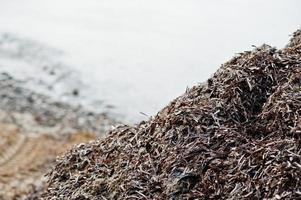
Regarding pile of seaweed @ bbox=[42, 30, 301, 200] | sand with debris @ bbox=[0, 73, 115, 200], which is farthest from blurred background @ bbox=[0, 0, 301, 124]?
pile of seaweed @ bbox=[42, 30, 301, 200]

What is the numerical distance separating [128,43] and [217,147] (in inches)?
206

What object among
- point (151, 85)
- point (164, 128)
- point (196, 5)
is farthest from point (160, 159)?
point (196, 5)

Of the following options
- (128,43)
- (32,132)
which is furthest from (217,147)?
(128,43)

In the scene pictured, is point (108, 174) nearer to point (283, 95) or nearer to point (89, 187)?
point (89, 187)

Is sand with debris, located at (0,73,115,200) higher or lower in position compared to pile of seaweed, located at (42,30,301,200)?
lower

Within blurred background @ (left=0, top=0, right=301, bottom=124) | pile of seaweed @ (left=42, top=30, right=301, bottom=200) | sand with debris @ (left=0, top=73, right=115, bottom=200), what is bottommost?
sand with debris @ (left=0, top=73, right=115, bottom=200)

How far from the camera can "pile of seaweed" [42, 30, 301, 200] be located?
6.11ft

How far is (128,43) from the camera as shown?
721 centimetres

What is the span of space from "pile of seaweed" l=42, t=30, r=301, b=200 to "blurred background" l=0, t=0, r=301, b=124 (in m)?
3.52

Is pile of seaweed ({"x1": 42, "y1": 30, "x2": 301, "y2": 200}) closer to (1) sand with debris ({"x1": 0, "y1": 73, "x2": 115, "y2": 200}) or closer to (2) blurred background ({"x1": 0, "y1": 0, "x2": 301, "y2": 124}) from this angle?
(1) sand with debris ({"x1": 0, "y1": 73, "x2": 115, "y2": 200})

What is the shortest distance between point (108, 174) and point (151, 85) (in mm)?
4136

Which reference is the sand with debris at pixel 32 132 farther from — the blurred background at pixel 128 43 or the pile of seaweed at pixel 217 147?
the pile of seaweed at pixel 217 147

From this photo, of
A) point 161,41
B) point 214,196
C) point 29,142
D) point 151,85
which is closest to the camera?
point 214,196

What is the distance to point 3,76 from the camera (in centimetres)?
646
